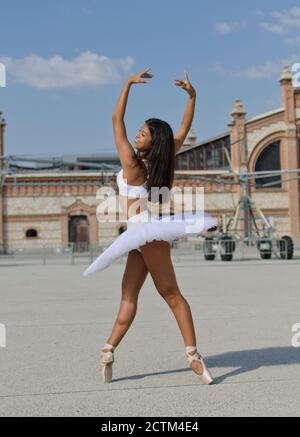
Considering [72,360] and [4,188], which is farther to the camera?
[4,188]

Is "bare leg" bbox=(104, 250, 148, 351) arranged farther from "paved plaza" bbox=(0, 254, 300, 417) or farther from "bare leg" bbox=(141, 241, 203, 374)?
"paved plaza" bbox=(0, 254, 300, 417)

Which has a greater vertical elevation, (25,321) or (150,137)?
(150,137)

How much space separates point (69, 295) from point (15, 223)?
3160 centimetres

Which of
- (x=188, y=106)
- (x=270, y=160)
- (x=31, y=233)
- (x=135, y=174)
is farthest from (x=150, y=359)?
(x=270, y=160)

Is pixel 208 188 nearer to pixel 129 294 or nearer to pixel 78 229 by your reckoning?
pixel 78 229

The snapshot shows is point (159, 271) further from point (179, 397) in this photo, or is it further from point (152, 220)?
point (179, 397)

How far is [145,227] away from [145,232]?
0.16ft

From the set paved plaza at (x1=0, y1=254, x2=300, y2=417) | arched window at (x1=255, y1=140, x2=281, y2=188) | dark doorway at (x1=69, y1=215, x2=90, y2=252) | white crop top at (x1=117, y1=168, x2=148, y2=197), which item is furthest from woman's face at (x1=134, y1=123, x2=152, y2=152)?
arched window at (x1=255, y1=140, x2=281, y2=188)

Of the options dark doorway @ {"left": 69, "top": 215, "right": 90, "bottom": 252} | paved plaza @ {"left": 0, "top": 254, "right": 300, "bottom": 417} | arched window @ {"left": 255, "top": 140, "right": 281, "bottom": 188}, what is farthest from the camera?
arched window @ {"left": 255, "top": 140, "right": 281, "bottom": 188}

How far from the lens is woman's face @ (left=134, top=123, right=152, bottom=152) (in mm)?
4789

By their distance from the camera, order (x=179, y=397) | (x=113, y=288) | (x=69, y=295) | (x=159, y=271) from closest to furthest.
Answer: (x=179, y=397), (x=159, y=271), (x=69, y=295), (x=113, y=288)

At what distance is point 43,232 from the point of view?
140ft

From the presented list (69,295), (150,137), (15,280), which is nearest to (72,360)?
(150,137)
